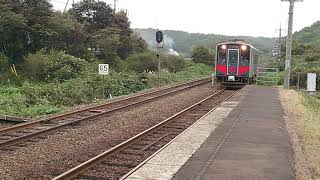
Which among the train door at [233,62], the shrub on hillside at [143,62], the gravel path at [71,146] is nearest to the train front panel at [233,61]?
the train door at [233,62]

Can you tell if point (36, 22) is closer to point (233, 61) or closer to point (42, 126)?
point (233, 61)

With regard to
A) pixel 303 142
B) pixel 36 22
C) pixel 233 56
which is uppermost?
pixel 36 22

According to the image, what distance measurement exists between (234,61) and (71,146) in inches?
797

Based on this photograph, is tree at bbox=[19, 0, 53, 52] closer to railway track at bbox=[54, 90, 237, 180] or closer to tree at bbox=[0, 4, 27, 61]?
tree at bbox=[0, 4, 27, 61]

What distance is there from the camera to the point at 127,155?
Result: 9.34 metres

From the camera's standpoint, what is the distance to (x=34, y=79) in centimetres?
2997

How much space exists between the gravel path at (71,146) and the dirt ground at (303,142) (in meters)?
4.04

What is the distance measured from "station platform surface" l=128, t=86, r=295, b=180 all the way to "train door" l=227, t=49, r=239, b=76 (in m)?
14.6

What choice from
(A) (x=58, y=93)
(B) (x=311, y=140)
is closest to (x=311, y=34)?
(A) (x=58, y=93)

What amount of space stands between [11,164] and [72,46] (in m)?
31.4

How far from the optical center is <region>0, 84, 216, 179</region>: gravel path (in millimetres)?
8031

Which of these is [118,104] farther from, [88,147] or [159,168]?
[159,168]

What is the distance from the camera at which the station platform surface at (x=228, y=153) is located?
7.22m

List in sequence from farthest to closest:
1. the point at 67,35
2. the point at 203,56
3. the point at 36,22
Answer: the point at 203,56, the point at 67,35, the point at 36,22
